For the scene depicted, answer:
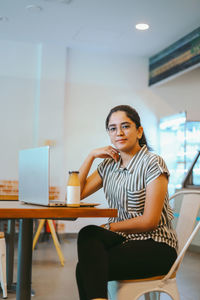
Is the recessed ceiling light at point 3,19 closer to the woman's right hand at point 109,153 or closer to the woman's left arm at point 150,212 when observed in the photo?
the woman's right hand at point 109,153

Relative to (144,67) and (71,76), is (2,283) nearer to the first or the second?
(71,76)

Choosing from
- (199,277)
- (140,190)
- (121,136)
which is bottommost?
(199,277)

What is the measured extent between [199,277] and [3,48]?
4442 millimetres

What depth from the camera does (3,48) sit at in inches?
229

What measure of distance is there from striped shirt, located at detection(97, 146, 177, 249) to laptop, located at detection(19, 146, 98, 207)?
7.4 inches

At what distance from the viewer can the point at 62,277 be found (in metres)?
3.26

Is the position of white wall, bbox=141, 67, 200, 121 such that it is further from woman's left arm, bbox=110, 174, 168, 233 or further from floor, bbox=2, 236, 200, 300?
woman's left arm, bbox=110, 174, 168, 233

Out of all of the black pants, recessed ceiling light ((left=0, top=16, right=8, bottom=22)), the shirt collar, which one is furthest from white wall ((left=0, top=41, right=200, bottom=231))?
the black pants

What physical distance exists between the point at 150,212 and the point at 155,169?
193 millimetres

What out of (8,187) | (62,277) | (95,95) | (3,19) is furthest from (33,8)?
(62,277)

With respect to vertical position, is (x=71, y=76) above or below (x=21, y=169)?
above

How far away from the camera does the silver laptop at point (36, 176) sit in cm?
138

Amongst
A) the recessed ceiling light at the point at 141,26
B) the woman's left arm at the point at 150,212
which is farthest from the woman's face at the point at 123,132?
the recessed ceiling light at the point at 141,26

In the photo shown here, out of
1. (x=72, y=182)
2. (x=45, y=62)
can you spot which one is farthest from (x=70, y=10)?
(x=72, y=182)
